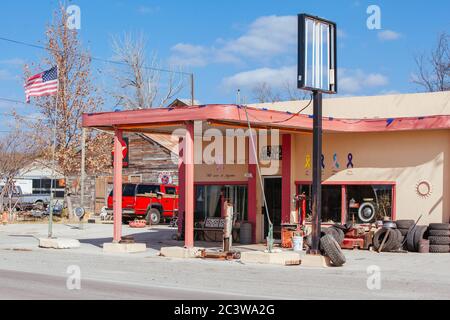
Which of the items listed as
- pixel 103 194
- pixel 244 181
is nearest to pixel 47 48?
pixel 103 194

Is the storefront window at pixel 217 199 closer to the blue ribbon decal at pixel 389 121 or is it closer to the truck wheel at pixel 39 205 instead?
the blue ribbon decal at pixel 389 121

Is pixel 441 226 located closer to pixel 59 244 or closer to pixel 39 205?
pixel 59 244

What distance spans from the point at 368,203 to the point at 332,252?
6.08 meters

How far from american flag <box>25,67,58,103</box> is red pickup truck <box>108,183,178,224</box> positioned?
11155 mm

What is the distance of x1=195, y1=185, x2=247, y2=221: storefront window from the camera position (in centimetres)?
2638

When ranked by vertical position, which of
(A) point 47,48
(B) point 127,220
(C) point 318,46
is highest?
(A) point 47,48

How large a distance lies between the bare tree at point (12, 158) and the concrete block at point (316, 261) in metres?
26.9

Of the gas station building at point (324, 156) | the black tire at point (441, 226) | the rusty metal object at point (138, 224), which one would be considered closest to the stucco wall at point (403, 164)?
the gas station building at point (324, 156)

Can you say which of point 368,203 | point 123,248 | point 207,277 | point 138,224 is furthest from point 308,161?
point 138,224

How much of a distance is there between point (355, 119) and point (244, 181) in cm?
485

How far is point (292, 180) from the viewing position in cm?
2498

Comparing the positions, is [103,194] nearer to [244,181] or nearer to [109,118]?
[244,181]

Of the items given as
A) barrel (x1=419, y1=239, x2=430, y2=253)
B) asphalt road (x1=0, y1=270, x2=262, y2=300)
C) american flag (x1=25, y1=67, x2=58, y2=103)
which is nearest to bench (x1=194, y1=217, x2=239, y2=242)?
barrel (x1=419, y1=239, x2=430, y2=253)

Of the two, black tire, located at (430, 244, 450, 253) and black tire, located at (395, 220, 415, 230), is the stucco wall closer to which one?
black tire, located at (395, 220, 415, 230)
